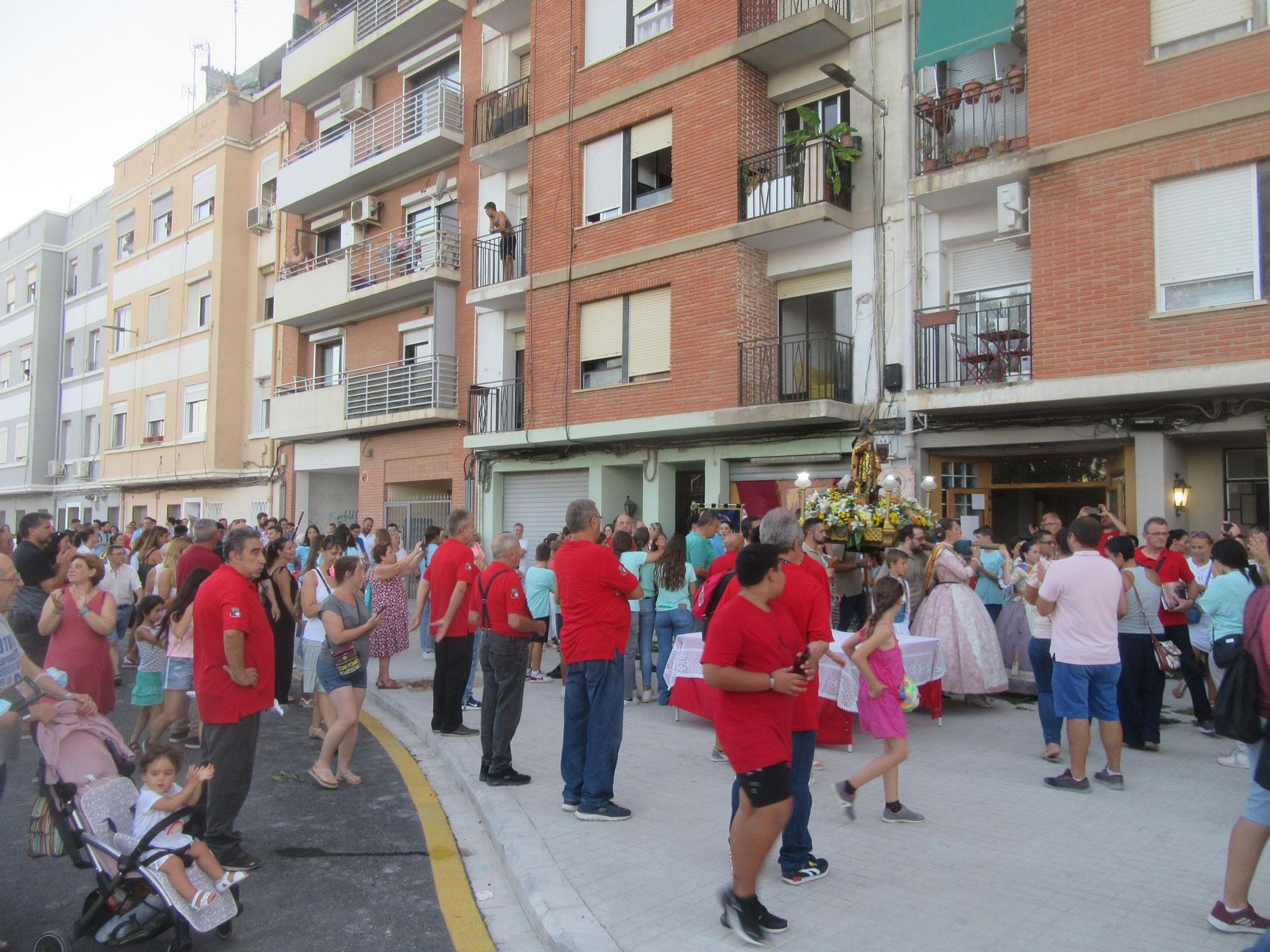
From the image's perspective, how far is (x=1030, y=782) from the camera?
666cm

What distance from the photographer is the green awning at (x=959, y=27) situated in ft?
41.0

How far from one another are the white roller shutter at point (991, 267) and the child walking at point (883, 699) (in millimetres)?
8279

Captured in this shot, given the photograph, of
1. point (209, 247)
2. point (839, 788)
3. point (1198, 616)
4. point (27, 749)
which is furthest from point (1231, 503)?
point (209, 247)

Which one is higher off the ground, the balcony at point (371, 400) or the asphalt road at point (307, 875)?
the balcony at point (371, 400)

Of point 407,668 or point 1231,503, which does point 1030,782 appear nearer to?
point 1231,503

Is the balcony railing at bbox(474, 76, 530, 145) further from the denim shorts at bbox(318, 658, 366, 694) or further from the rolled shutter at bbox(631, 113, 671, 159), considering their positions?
the denim shorts at bbox(318, 658, 366, 694)

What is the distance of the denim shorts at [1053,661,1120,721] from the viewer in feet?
20.7

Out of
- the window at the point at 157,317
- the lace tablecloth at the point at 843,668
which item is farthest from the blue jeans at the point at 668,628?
the window at the point at 157,317

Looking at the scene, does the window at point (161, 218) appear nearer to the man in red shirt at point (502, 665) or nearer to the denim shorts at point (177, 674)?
the denim shorts at point (177, 674)

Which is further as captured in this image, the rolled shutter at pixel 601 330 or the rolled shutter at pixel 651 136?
the rolled shutter at pixel 601 330

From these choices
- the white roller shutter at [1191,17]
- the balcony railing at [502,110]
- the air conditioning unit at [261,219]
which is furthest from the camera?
the air conditioning unit at [261,219]

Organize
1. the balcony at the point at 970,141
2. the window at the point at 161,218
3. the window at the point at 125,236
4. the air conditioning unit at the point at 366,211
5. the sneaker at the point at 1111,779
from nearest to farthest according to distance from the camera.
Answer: the sneaker at the point at 1111,779
the balcony at the point at 970,141
the air conditioning unit at the point at 366,211
the window at the point at 161,218
the window at the point at 125,236

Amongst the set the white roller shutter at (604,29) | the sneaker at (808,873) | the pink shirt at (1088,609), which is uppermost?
the white roller shutter at (604,29)

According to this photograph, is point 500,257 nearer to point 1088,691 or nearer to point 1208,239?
point 1208,239
